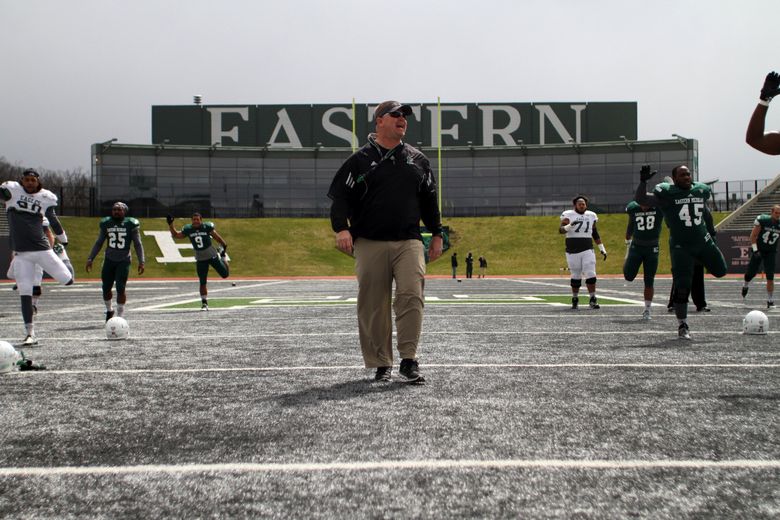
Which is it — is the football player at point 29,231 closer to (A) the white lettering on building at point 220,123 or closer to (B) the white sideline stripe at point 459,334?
(B) the white sideline stripe at point 459,334

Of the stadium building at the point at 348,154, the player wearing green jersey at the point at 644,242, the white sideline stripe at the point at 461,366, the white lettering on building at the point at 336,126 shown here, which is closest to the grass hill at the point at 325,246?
the stadium building at the point at 348,154

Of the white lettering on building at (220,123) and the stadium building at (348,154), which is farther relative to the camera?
the white lettering on building at (220,123)

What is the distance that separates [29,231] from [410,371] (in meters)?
5.29

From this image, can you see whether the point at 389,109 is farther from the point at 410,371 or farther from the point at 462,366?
the point at 462,366

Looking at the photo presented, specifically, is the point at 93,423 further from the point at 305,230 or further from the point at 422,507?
the point at 305,230

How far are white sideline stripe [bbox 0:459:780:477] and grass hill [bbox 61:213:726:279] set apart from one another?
38.2 metres

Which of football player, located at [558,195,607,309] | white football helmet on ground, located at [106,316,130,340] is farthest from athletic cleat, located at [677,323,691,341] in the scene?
white football helmet on ground, located at [106,316,130,340]

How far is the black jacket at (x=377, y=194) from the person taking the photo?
4977 mm

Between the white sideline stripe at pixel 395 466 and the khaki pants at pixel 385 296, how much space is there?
6.84ft

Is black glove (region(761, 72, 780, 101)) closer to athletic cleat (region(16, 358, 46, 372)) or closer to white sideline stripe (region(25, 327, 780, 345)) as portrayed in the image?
white sideline stripe (region(25, 327, 780, 345))

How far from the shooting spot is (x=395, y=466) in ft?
9.14

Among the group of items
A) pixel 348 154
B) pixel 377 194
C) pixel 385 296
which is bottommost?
pixel 385 296

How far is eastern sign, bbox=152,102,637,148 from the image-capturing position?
63.2 metres

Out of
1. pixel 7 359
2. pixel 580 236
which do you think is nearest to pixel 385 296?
pixel 7 359
